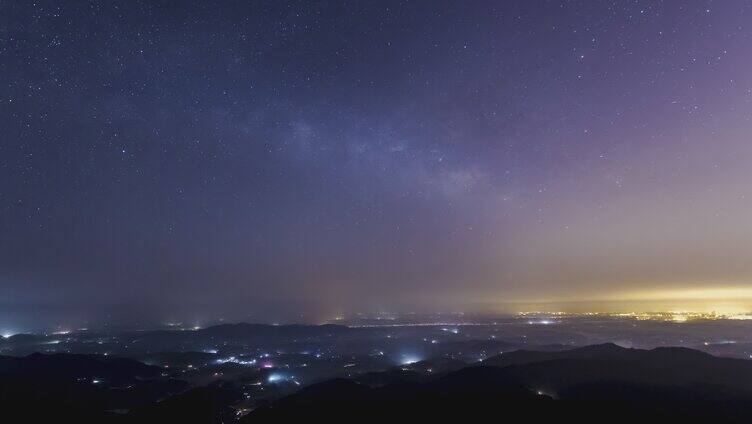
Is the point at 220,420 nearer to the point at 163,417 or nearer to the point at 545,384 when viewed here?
the point at 163,417

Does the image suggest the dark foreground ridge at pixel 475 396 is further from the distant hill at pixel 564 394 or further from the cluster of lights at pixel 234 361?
the cluster of lights at pixel 234 361

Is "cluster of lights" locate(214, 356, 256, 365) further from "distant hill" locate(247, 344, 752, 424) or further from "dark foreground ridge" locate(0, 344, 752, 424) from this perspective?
"distant hill" locate(247, 344, 752, 424)

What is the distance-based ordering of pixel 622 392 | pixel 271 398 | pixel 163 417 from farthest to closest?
pixel 271 398 → pixel 163 417 → pixel 622 392

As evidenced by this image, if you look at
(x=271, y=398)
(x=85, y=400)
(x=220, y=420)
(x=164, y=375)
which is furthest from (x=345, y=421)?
(x=164, y=375)

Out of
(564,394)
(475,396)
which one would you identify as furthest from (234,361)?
(564,394)

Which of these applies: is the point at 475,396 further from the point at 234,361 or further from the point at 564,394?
the point at 234,361

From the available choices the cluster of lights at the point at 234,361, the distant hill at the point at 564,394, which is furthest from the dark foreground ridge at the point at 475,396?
the cluster of lights at the point at 234,361

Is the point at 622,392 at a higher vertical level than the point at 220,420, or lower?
higher

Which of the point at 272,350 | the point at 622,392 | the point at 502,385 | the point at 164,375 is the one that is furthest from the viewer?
the point at 272,350
